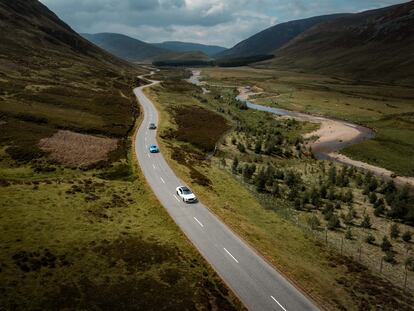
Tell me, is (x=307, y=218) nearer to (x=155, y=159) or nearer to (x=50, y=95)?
(x=155, y=159)

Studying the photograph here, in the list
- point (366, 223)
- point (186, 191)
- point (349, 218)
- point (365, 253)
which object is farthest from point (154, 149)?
point (365, 253)

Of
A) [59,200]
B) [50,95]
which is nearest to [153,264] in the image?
[59,200]

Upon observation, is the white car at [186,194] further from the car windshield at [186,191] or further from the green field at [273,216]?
the green field at [273,216]

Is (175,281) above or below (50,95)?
below

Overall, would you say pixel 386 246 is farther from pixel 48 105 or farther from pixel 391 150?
pixel 48 105

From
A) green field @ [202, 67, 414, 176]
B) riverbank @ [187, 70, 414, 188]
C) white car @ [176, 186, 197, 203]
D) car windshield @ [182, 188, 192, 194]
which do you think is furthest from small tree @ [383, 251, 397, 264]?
green field @ [202, 67, 414, 176]

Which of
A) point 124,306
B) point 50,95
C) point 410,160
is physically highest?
point 50,95

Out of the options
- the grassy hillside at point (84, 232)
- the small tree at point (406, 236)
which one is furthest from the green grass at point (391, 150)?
the grassy hillside at point (84, 232)
